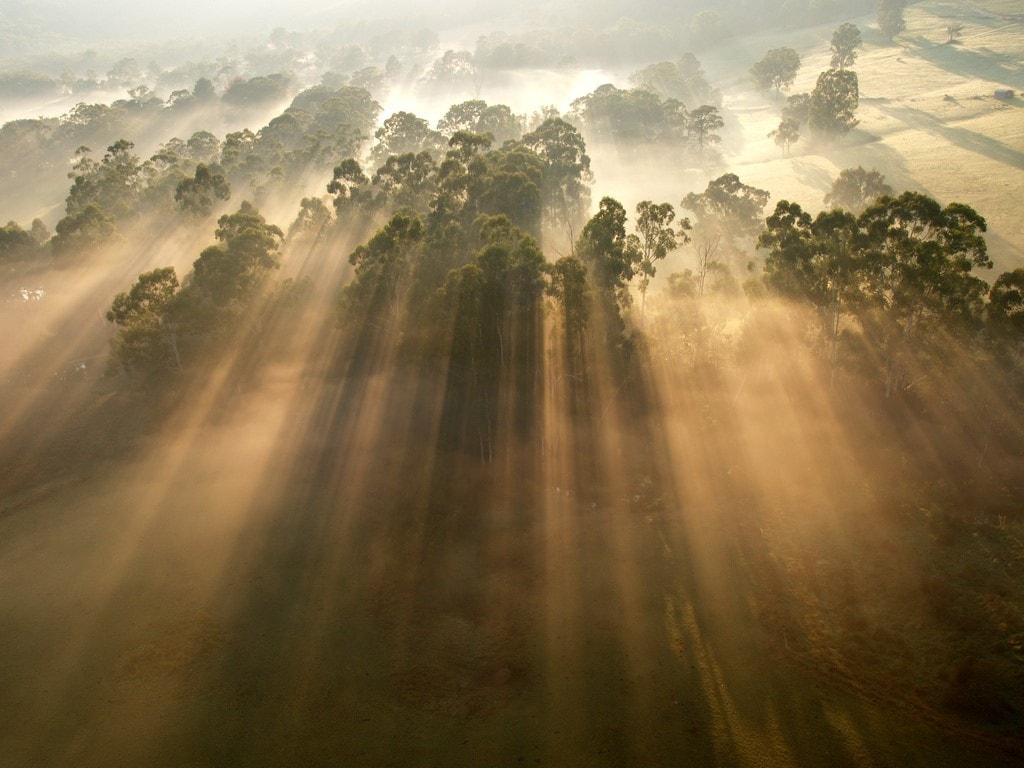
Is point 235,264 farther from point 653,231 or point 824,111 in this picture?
point 824,111

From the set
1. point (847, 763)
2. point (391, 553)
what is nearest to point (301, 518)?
point (391, 553)

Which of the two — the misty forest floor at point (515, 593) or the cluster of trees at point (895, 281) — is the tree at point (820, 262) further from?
the misty forest floor at point (515, 593)

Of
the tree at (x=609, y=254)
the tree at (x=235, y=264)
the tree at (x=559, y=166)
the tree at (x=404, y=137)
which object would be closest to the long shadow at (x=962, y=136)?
the tree at (x=559, y=166)

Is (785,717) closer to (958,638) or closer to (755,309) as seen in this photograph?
(958,638)

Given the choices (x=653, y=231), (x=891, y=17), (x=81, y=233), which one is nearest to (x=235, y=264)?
(x=81, y=233)

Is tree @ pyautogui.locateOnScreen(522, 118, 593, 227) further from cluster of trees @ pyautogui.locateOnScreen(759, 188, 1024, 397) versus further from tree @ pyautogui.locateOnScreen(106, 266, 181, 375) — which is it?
tree @ pyautogui.locateOnScreen(106, 266, 181, 375)
